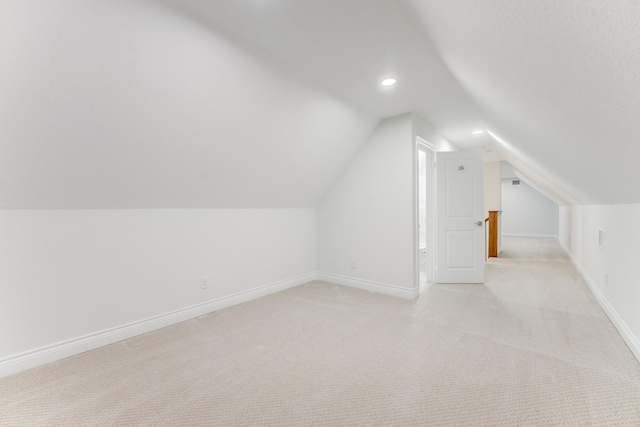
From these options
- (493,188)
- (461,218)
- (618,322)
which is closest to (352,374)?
(618,322)

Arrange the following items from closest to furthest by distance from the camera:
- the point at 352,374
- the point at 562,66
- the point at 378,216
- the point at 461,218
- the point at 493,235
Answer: the point at 562,66, the point at 352,374, the point at 378,216, the point at 461,218, the point at 493,235

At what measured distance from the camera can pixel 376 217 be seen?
12.4 ft

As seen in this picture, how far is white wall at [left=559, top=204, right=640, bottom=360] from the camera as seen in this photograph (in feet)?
7.20

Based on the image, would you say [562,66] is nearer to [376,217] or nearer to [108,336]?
[376,217]

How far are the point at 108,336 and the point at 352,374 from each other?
201 cm

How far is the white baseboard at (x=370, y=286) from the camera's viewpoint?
349cm

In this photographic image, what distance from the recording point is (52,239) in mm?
2117

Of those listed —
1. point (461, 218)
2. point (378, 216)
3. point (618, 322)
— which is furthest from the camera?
point (461, 218)

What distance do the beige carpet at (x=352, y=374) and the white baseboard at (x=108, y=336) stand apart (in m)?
0.08

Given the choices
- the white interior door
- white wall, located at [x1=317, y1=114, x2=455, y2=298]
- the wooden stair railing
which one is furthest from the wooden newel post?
white wall, located at [x1=317, y1=114, x2=455, y2=298]

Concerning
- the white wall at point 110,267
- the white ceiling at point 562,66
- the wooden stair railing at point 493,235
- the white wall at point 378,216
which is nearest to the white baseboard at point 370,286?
the white wall at point 378,216

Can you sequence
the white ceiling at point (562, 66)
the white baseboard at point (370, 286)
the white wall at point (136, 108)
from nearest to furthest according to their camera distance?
the white ceiling at point (562, 66), the white wall at point (136, 108), the white baseboard at point (370, 286)

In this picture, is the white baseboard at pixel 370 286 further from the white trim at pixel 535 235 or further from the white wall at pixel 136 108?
the white trim at pixel 535 235

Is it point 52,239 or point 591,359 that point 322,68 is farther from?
point 591,359
